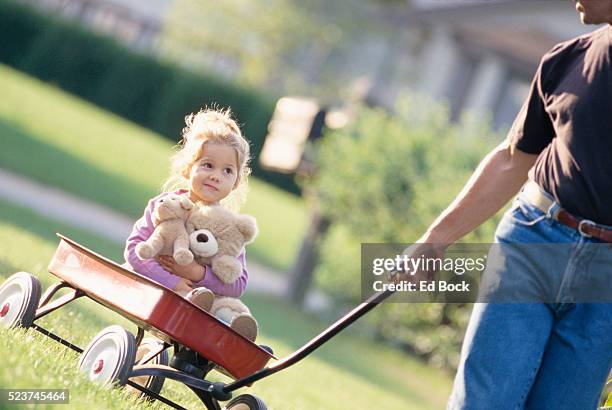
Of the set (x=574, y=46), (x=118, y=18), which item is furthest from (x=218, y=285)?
(x=118, y=18)

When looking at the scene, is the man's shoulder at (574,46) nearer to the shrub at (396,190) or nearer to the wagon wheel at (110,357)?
the wagon wheel at (110,357)

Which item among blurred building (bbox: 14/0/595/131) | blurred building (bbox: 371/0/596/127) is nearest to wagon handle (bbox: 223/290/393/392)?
blurred building (bbox: 14/0/595/131)

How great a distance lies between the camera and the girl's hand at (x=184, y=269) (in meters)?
4.52

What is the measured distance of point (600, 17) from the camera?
12.4 ft

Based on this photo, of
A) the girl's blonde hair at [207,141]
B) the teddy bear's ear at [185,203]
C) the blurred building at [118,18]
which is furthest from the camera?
the blurred building at [118,18]

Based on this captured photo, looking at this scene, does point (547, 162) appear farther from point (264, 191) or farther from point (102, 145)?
point (264, 191)

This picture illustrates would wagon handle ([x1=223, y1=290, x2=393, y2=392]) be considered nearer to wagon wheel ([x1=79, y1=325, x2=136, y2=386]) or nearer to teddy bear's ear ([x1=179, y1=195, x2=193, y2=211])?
wagon wheel ([x1=79, y1=325, x2=136, y2=386])

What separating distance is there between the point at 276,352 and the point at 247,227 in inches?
146

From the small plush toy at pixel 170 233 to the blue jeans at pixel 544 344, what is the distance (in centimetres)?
116

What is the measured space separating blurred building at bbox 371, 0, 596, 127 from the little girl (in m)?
18.8

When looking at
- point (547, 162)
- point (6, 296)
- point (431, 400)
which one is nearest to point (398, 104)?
point (431, 400)

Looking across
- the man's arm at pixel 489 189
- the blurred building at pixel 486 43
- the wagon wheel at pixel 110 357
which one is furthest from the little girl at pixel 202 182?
the blurred building at pixel 486 43

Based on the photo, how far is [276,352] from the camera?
8.23 m

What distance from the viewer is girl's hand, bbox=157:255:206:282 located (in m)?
4.52
